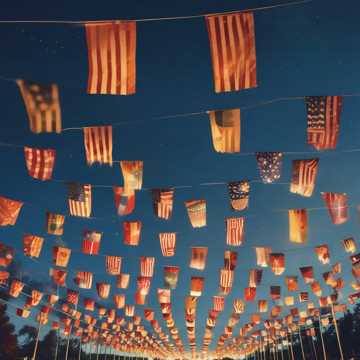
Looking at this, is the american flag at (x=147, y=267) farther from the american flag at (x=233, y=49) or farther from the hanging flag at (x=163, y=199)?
the american flag at (x=233, y=49)

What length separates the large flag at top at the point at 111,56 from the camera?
662 centimetres

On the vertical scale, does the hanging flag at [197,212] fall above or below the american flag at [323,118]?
above

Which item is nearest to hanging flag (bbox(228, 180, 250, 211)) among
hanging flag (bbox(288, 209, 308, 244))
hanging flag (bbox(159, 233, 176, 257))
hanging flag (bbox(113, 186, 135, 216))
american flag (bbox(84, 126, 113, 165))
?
hanging flag (bbox(288, 209, 308, 244))

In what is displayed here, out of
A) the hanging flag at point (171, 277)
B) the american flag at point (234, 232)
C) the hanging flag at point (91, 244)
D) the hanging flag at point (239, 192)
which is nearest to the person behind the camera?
the hanging flag at point (239, 192)

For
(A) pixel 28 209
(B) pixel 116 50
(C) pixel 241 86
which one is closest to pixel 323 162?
(C) pixel 241 86

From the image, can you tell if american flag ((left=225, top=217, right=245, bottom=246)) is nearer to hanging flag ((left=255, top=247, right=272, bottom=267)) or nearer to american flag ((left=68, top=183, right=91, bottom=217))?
hanging flag ((left=255, top=247, right=272, bottom=267))

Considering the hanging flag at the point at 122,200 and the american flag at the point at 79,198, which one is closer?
the american flag at the point at 79,198

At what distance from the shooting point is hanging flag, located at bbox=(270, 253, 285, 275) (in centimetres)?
2053

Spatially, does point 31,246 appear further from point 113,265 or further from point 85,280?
point 85,280

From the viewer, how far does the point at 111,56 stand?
22.7 feet

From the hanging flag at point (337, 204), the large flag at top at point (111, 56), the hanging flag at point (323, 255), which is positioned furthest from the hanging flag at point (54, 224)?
the hanging flag at point (323, 255)

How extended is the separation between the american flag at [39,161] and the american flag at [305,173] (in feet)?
26.2

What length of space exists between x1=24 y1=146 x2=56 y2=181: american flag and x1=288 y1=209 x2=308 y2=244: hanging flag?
10018 millimetres

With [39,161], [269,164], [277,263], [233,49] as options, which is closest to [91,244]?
[39,161]
